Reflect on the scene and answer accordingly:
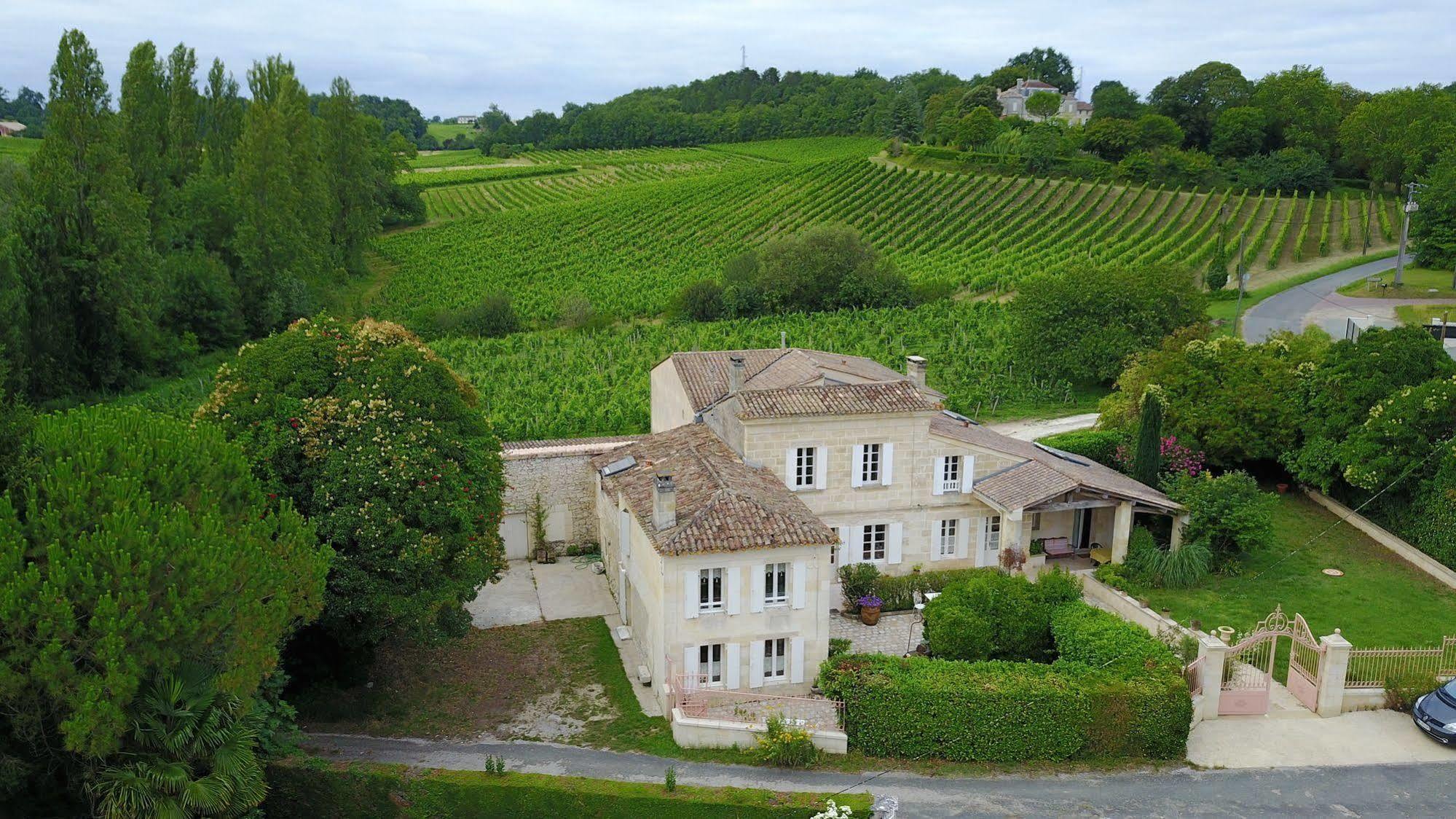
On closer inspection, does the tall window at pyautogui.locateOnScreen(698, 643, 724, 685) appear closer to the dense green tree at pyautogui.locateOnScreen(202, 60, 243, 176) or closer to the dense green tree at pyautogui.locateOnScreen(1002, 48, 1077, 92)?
the dense green tree at pyautogui.locateOnScreen(202, 60, 243, 176)

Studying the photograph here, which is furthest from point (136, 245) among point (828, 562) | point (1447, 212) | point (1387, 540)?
point (1447, 212)

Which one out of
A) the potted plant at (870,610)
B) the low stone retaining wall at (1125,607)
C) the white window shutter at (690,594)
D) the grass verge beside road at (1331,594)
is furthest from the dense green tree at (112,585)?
the grass verge beside road at (1331,594)

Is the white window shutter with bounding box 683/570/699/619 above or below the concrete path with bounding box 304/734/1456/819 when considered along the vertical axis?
above

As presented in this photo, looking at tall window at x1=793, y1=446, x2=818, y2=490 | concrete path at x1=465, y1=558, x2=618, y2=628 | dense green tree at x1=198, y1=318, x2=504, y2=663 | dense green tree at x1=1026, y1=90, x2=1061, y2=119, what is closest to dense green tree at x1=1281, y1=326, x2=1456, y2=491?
tall window at x1=793, y1=446, x2=818, y2=490

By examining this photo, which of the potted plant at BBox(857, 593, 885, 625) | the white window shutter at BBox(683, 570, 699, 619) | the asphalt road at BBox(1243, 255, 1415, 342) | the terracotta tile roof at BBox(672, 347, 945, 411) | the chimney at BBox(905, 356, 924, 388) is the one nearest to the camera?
the white window shutter at BBox(683, 570, 699, 619)

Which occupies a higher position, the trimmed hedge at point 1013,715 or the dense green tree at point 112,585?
the dense green tree at point 112,585

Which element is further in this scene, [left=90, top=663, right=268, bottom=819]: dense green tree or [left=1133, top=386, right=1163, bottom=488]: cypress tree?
[left=1133, top=386, right=1163, bottom=488]: cypress tree

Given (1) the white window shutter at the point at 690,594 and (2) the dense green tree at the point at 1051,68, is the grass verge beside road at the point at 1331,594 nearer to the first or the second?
(1) the white window shutter at the point at 690,594
